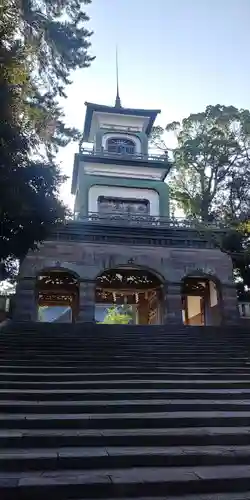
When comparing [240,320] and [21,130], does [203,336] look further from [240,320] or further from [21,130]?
[21,130]

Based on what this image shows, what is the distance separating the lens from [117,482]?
9.75ft

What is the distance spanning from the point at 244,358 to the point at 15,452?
17.2 feet

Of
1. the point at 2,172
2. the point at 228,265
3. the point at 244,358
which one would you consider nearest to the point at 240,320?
the point at 228,265

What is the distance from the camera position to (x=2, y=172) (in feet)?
24.0

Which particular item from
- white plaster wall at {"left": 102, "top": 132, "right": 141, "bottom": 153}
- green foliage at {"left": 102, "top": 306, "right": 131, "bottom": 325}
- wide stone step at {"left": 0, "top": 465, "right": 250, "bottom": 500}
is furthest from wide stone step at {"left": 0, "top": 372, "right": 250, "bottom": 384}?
green foliage at {"left": 102, "top": 306, "right": 131, "bottom": 325}

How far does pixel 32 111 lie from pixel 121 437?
7117 mm

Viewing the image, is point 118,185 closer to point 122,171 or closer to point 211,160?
point 122,171

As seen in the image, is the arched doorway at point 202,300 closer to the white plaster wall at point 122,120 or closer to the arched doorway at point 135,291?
the arched doorway at point 135,291

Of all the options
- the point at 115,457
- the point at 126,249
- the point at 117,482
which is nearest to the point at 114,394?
the point at 115,457

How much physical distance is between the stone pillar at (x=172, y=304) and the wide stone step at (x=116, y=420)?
9.86 metres

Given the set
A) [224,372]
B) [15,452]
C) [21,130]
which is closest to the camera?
[15,452]

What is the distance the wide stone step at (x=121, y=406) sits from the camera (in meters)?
4.52

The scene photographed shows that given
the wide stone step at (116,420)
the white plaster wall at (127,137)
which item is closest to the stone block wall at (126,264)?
the white plaster wall at (127,137)

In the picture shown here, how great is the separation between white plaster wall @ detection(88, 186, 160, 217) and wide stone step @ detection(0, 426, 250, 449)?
13928mm
